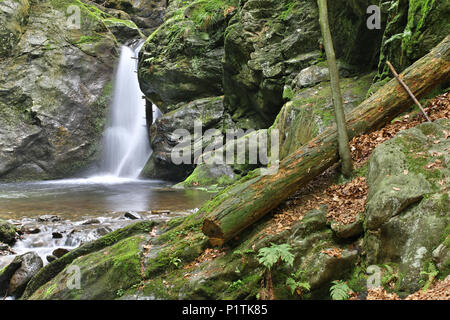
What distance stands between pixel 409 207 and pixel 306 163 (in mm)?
1723

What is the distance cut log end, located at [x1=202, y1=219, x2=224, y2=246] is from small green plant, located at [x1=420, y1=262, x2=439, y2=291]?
8.13 ft

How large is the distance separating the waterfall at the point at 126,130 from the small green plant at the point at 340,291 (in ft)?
62.3

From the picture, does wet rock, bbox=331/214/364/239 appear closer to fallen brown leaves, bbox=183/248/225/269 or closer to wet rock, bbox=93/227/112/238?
fallen brown leaves, bbox=183/248/225/269

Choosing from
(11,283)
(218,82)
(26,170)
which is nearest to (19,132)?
(26,170)

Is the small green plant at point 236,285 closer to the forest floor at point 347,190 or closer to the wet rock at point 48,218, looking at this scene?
the forest floor at point 347,190

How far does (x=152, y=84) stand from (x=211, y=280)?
18.4m

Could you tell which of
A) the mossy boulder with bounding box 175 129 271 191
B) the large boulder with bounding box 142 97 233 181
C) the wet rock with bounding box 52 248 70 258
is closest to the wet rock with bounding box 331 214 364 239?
the wet rock with bounding box 52 248 70 258

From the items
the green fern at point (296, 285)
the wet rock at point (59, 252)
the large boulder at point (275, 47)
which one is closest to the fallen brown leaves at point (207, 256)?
the green fern at point (296, 285)

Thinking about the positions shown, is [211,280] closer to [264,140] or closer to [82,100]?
Answer: [264,140]

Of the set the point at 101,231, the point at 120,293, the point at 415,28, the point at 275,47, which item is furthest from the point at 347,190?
the point at 275,47

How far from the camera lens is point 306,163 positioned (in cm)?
514

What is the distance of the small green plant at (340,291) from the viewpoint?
3.52 m

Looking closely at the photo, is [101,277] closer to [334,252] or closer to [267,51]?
[334,252]

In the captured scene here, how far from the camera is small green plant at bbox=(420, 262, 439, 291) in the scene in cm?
308
